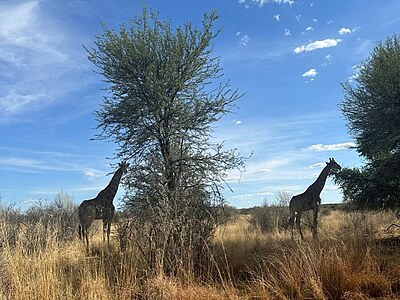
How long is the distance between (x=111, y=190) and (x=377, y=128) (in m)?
9.10

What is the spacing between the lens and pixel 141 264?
8.20m

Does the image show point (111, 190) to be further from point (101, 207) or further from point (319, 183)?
point (319, 183)

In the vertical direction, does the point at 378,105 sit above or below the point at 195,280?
above

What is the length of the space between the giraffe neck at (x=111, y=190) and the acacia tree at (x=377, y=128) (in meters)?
8.51

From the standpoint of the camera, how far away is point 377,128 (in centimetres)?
1313

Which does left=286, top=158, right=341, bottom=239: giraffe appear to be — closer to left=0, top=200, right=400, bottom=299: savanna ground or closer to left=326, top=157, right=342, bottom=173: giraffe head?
left=326, top=157, right=342, bottom=173: giraffe head

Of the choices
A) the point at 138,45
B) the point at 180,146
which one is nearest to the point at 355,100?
the point at 180,146

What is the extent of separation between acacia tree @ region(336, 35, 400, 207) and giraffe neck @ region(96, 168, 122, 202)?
851 centimetres

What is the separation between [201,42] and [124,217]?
654 cm

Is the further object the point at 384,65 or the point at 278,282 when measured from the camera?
the point at 384,65

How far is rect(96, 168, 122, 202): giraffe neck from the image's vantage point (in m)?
14.0

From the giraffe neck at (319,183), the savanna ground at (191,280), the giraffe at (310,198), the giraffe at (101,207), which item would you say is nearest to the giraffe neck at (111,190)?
the giraffe at (101,207)

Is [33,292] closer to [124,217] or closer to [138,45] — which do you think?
[124,217]

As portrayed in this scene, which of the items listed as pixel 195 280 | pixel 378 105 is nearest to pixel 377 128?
pixel 378 105
